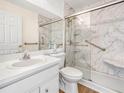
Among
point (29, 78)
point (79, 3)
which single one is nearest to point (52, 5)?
point (79, 3)

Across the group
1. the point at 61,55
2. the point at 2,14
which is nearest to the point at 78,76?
the point at 61,55

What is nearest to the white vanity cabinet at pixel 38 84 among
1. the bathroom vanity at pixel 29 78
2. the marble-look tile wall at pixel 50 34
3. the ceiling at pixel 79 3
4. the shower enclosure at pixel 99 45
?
the bathroom vanity at pixel 29 78

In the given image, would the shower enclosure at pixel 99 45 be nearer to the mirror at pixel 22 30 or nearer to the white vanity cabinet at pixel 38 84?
the mirror at pixel 22 30

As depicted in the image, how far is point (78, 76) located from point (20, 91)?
1057mm

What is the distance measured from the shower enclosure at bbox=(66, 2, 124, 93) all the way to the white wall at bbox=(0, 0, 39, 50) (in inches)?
41.2

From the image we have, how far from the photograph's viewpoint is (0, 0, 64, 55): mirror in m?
1.18

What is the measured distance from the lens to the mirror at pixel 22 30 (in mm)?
1179

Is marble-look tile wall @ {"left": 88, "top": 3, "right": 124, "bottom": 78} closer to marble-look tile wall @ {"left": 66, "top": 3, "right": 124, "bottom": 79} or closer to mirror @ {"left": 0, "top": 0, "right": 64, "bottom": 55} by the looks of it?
marble-look tile wall @ {"left": 66, "top": 3, "right": 124, "bottom": 79}

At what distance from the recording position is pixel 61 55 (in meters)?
2.00

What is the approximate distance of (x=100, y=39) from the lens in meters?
2.26

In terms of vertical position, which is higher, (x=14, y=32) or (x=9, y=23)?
(x=9, y=23)

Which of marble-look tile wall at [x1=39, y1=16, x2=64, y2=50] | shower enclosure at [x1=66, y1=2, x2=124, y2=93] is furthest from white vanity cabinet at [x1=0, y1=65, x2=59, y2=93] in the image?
shower enclosure at [x1=66, y1=2, x2=124, y2=93]

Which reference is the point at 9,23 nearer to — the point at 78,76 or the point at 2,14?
the point at 2,14

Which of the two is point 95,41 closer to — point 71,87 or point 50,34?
point 50,34
